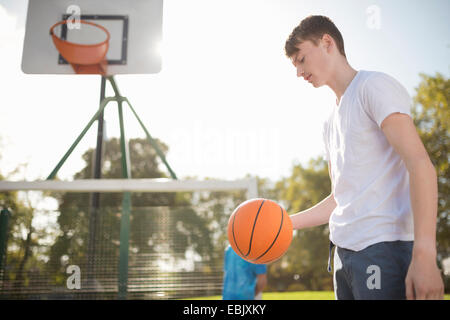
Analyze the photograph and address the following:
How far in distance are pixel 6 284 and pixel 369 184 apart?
222 inches

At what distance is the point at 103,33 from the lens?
5.58m

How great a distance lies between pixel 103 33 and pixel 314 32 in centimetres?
469

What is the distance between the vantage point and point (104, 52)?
5.49m

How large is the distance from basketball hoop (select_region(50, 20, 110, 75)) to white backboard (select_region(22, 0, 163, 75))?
100mm

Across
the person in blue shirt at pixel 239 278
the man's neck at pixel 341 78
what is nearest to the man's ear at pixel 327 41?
the man's neck at pixel 341 78

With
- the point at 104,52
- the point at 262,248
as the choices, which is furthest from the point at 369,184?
the point at 104,52

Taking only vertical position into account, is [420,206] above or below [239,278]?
above

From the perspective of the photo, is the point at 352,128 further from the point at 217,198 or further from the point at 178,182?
the point at 217,198

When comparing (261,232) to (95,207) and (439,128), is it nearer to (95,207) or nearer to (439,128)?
(95,207)

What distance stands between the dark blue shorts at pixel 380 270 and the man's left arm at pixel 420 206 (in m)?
0.08

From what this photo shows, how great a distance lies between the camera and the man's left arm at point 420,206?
114 centimetres

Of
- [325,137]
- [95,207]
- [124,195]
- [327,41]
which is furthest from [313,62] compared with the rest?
[95,207]

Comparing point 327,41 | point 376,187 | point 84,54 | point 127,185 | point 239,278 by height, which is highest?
point 84,54

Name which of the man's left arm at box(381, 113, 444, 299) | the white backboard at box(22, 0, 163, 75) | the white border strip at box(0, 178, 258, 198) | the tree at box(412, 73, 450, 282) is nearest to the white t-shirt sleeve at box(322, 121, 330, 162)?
the man's left arm at box(381, 113, 444, 299)
